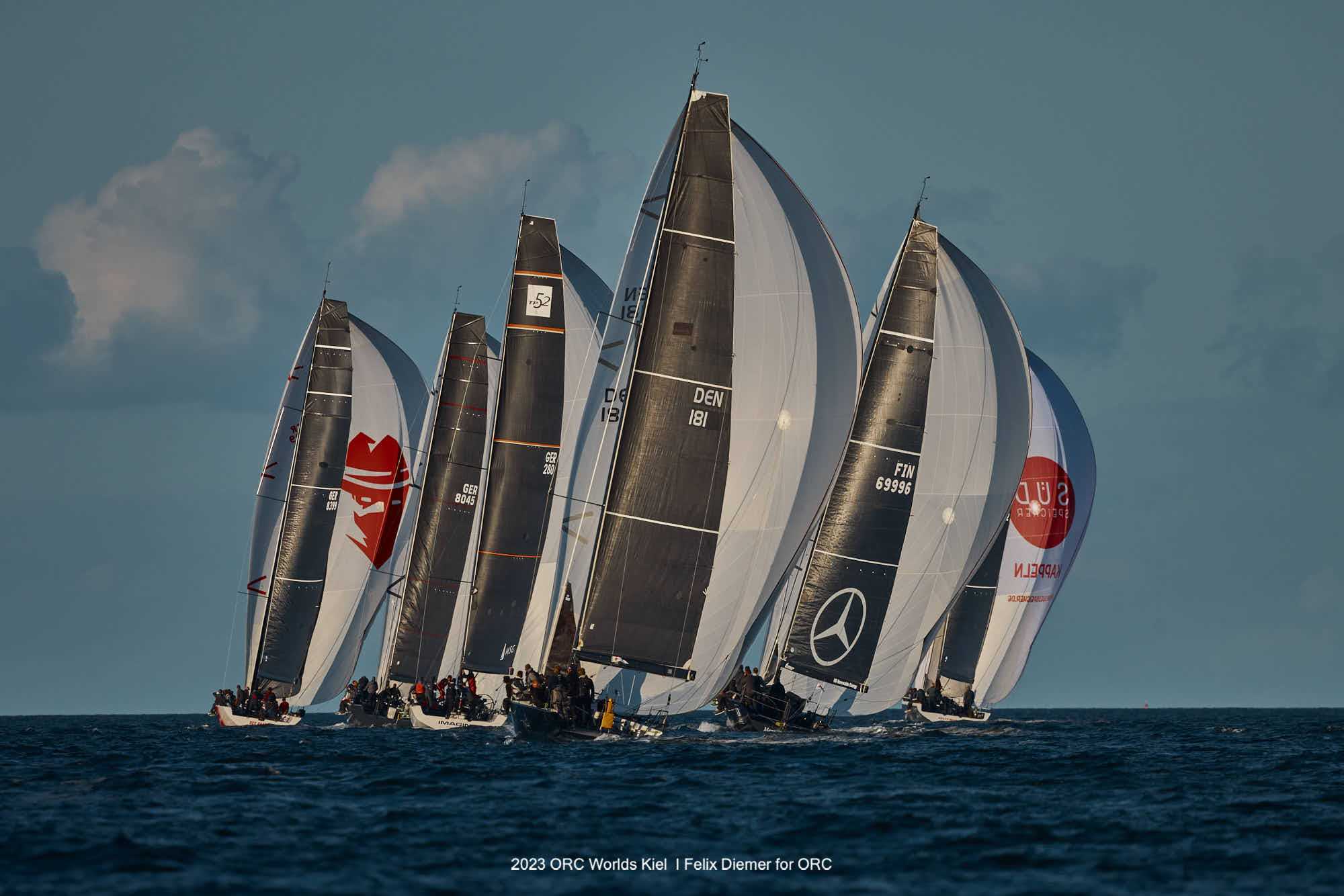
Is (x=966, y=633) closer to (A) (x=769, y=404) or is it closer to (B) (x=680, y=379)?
(A) (x=769, y=404)

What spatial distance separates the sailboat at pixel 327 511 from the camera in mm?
52844

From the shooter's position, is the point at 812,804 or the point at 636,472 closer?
the point at 812,804

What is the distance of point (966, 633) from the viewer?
175ft

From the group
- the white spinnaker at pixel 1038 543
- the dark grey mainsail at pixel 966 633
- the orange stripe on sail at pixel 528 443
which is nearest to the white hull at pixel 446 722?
the orange stripe on sail at pixel 528 443

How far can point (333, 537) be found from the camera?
2164 inches

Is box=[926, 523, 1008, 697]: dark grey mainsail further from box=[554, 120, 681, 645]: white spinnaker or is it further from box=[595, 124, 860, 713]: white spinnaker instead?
box=[554, 120, 681, 645]: white spinnaker

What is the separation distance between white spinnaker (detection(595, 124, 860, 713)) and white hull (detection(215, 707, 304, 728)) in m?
22.2

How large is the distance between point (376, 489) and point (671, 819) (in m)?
34.4

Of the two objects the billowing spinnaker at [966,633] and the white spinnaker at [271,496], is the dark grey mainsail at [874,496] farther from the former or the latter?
the white spinnaker at [271,496]

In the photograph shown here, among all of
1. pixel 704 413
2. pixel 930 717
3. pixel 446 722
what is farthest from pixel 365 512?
pixel 704 413

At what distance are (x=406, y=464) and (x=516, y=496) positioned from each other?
1313 cm

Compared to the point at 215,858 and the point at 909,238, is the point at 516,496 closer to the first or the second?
the point at 909,238

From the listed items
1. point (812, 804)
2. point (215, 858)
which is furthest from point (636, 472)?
point (215, 858)

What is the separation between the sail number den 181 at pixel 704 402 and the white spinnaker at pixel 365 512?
24535mm
